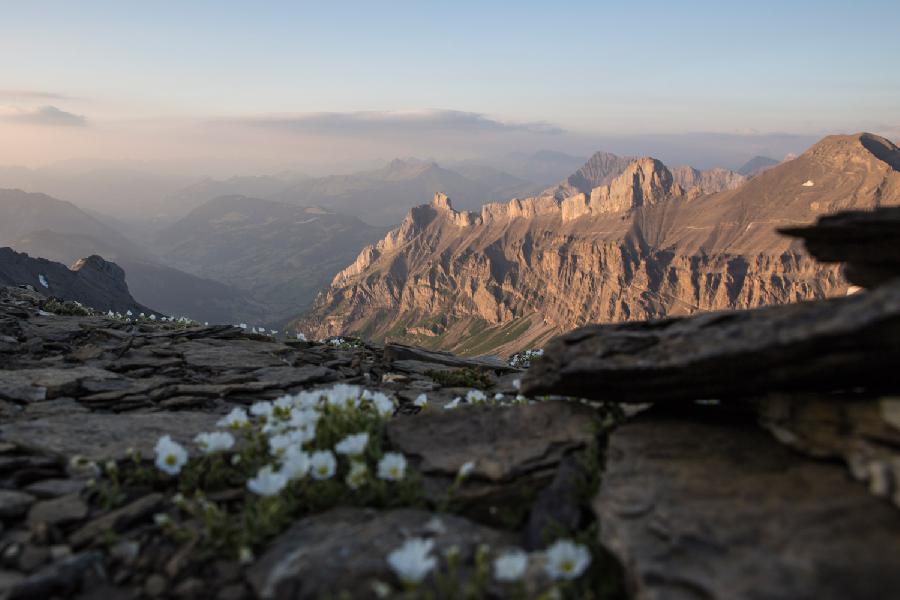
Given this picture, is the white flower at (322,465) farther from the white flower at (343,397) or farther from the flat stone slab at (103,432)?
the flat stone slab at (103,432)

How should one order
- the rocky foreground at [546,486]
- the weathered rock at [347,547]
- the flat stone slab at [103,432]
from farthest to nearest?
the flat stone slab at [103,432], the weathered rock at [347,547], the rocky foreground at [546,486]

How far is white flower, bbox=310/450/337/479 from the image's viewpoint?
7.12m

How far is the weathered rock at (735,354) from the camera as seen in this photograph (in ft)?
17.5

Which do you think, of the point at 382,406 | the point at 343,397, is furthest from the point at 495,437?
the point at 343,397

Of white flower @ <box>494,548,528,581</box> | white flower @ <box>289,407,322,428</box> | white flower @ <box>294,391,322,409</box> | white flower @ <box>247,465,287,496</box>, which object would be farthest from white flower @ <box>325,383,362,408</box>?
white flower @ <box>494,548,528,581</box>

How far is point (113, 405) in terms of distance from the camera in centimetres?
1268

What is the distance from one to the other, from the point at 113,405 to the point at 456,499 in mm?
9067

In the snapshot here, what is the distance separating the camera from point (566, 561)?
17.6ft

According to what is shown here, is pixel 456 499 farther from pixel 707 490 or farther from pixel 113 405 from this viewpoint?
pixel 113 405

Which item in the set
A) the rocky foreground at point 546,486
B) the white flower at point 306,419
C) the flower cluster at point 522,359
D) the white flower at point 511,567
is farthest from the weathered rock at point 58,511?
the flower cluster at point 522,359

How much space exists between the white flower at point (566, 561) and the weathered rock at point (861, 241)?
13.8 feet

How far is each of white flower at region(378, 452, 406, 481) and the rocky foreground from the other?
0.09ft

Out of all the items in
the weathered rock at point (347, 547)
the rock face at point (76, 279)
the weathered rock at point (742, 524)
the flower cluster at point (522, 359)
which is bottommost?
the rock face at point (76, 279)

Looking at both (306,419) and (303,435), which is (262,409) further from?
(303,435)
